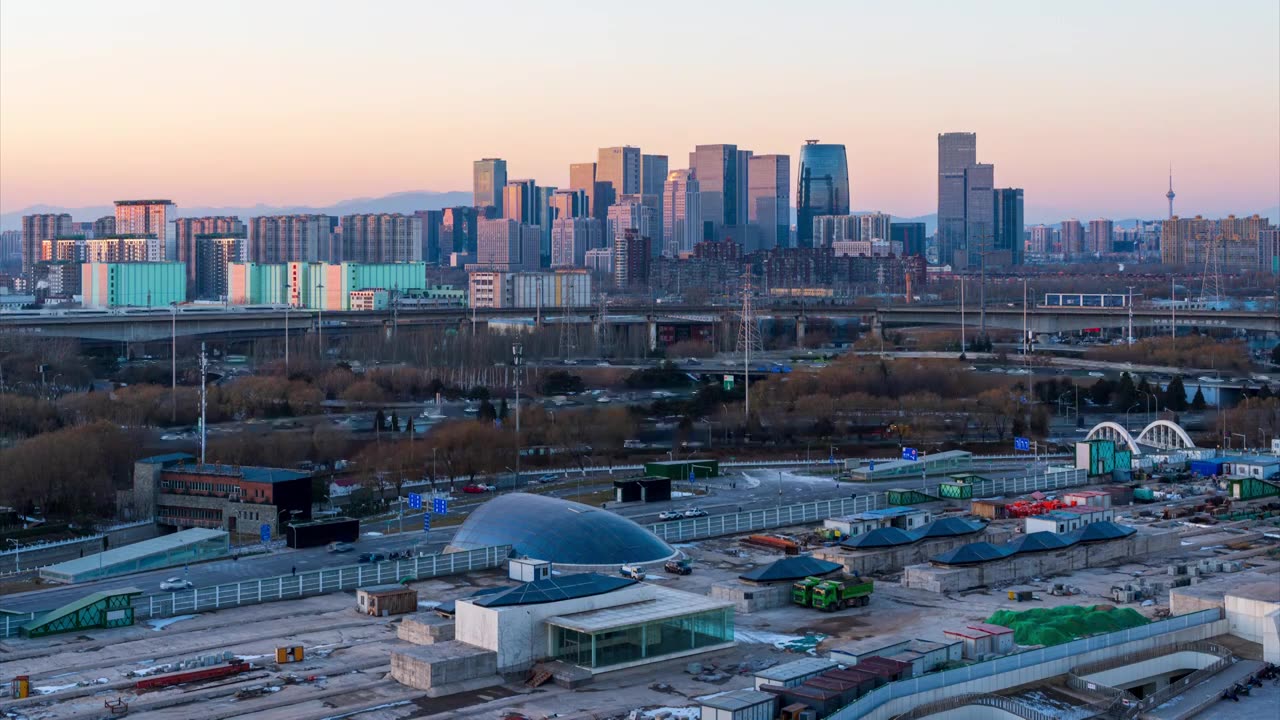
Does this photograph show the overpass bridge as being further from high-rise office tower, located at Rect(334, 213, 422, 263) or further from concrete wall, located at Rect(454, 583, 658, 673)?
high-rise office tower, located at Rect(334, 213, 422, 263)

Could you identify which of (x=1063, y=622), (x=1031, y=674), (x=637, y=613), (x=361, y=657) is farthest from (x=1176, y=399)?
(x=361, y=657)

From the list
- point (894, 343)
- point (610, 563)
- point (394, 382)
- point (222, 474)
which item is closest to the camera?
point (610, 563)

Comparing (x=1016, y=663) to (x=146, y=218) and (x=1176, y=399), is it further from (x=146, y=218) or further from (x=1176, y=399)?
(x=146, y=218)

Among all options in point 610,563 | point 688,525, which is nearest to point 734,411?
point 688,525

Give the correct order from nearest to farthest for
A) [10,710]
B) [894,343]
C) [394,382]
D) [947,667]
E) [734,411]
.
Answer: [10,710] → [947,667] → [734,411] → [394,382] → [894,343]

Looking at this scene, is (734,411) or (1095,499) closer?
(1095,499)

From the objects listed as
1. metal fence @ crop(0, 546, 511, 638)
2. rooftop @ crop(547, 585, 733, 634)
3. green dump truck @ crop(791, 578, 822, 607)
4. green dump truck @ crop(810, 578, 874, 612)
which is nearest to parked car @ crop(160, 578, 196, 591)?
metal fence @ crop(0, 546, 511, 638)

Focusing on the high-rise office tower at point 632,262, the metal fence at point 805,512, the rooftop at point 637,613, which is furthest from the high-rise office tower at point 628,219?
the rooftop at point 637,613

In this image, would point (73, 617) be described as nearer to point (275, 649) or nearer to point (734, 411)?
point (275, 649)
